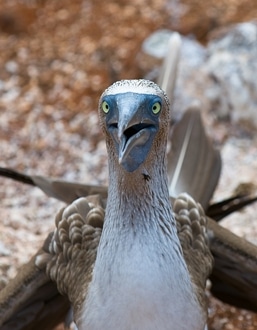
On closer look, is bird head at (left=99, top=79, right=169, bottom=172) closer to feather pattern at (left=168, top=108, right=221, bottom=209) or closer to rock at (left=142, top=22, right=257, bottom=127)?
feather pattern at (left=168, top=108, right=221, bottom=209)

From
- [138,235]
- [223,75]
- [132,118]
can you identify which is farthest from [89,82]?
[132,118]

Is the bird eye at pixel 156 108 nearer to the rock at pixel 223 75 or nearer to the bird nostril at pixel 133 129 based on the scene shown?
the bird nostril at pixel 133 129

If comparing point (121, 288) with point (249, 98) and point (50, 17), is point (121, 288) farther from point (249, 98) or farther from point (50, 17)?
point (50, 17)

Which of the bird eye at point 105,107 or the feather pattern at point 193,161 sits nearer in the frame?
the bird eye at point 105,107

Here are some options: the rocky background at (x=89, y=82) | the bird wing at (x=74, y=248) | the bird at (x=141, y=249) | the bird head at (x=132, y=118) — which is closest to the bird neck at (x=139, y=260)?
the bird at (x=141, y=249)

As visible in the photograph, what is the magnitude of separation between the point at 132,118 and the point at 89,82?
3351 millimetres

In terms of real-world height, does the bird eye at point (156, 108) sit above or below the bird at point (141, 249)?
above

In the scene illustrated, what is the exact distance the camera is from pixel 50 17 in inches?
260

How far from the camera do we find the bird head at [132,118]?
2768mm

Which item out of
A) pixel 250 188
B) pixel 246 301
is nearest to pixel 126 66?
pixel 250 188

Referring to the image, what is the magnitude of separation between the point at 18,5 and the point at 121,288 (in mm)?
3897

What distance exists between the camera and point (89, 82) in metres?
6.07

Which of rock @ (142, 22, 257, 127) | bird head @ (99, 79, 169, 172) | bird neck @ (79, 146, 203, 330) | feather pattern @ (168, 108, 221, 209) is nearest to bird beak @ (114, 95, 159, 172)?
→ bird head @ (99, 79, 169, 172)

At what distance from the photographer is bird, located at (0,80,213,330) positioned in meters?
2.84
